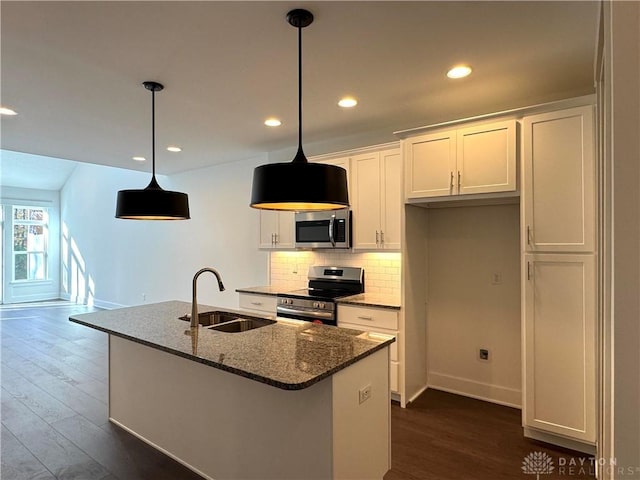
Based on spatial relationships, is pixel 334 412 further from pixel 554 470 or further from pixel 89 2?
pixel 89 2

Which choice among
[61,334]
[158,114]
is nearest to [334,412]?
[158,114]

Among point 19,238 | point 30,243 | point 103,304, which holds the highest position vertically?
point 19,238

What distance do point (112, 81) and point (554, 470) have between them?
4.15 metres

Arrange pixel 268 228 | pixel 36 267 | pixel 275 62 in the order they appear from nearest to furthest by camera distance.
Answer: pixel 275 62 → pixel 268 228 → pixel 36 267

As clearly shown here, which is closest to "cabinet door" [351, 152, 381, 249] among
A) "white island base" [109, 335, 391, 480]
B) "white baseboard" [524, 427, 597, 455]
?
"white island base" [109, 335, 391, 480]

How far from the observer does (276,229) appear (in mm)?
4477

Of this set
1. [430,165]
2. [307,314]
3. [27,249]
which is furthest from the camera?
[27,249]

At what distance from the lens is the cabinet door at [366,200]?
3.69 metres

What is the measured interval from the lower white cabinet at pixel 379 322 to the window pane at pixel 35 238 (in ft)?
32.2

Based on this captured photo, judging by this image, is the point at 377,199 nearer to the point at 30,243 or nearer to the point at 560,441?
the point at 560,441

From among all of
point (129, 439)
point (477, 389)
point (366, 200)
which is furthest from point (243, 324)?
point (477, 389)

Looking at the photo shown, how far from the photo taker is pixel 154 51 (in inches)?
91.0

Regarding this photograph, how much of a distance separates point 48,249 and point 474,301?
10.9 meters

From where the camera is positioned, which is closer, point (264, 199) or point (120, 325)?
point (264, 199)
